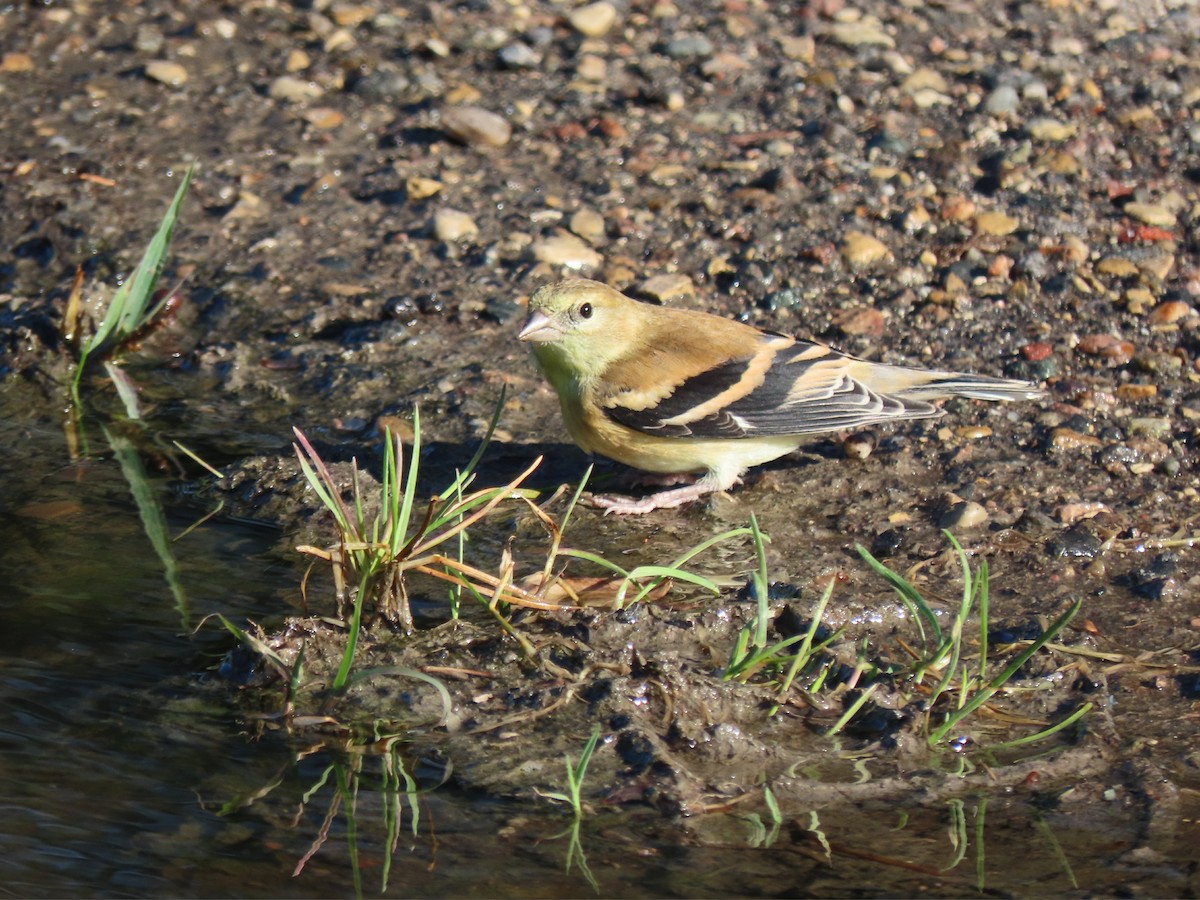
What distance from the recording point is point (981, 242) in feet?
24.7

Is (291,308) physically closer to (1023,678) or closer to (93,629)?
(93,629)

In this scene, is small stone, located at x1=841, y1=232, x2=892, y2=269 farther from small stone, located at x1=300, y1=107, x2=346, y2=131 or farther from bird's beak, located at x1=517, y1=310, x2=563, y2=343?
small stone, located at x1=300, y1=107, x2=346, y2=131

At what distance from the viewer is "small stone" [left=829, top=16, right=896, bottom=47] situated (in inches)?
360

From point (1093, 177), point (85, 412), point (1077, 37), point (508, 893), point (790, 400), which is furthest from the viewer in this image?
point (1077, 37)

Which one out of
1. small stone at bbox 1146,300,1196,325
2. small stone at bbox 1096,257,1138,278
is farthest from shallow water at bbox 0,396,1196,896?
small stone at bbox 1096,257,1138,278

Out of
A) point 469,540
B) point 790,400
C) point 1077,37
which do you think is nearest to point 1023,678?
point 790,400

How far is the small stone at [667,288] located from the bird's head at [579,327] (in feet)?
3.88

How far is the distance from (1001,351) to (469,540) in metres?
2.82

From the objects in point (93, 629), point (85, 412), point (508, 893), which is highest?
point (508, 893)

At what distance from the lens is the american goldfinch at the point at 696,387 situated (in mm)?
5875

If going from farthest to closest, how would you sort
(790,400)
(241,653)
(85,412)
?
(85,412) < (790,400) < (241,653)

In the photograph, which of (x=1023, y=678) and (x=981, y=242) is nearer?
(x=1023, y=678)

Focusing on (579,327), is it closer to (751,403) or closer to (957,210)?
(751,403)

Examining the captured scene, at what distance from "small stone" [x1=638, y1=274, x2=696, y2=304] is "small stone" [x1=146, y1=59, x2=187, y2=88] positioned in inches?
138
